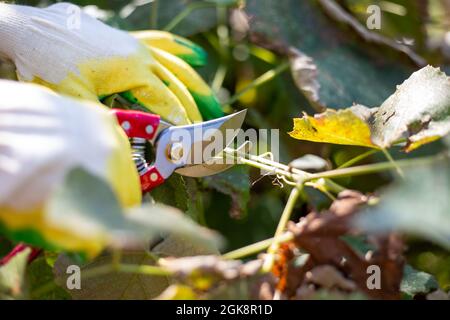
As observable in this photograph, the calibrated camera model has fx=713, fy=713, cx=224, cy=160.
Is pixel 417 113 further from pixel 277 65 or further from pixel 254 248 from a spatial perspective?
pixel 277 65

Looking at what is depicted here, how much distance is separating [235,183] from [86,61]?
0.19m

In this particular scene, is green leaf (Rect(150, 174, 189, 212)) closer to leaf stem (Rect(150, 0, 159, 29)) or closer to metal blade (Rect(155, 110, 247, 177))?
metal blade (Rect(155, 110, 247, 177))

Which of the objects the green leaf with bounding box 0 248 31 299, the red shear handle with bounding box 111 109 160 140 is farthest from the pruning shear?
the green leaf with bounding box 0 248 31 299

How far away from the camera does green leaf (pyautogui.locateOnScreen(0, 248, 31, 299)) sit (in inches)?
15.7

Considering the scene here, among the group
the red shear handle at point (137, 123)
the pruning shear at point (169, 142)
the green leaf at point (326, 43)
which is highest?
the red shear handle at point (137, 123)

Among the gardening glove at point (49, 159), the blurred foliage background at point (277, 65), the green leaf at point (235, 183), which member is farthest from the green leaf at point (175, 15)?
the gardening glove at point (49, 159)

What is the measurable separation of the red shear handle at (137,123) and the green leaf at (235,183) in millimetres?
182

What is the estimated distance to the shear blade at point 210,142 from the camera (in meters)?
0.48

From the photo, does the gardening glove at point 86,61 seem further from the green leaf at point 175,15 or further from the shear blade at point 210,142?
the green leaf at point 175,15

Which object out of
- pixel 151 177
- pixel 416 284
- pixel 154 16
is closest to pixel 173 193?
pixel 151 177

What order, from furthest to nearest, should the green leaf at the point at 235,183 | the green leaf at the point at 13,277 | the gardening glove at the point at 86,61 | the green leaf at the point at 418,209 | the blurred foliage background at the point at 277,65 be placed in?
the blurred foliage background at the point at 277,65 < the green leaf at the point at 235,183 < the gardening glove at the point at 86,61 < the green leaf at the point at 13,277 < the green leaf at the point at 418,209

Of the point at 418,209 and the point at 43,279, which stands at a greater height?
the point at 418,209

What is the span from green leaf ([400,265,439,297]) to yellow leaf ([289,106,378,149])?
103mm

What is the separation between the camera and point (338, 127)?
468 millimetres
